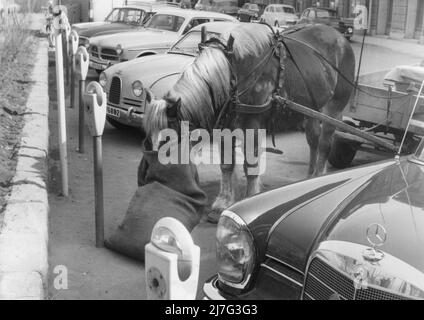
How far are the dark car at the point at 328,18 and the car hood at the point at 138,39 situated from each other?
19.3m

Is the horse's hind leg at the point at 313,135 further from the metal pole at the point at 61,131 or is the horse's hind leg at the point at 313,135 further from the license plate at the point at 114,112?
the license plate at the point at 114,112

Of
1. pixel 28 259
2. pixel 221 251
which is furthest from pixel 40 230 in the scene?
pixel 221 251

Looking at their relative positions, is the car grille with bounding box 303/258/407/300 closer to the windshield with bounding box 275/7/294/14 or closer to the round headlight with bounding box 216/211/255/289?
the round headlight with bounding box 216/211/255/289

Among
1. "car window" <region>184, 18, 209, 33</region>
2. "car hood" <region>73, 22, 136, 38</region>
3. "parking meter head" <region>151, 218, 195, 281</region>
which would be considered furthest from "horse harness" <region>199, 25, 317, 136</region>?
"car hood" <region>73, 22, 136, 38</region>

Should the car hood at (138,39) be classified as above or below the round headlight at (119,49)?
above

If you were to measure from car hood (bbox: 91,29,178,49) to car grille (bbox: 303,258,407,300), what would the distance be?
885cm

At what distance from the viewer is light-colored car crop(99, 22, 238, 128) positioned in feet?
25.8

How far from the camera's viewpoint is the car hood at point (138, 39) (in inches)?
431

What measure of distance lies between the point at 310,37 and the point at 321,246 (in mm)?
4706

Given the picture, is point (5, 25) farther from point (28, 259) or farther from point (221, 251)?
point (221, 251)

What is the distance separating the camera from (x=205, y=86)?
4.76 m

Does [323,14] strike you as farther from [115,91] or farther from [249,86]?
[249,86]

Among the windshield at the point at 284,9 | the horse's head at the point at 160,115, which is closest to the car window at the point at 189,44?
the horse's head at the point at 160,115

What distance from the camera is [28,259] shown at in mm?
3801
